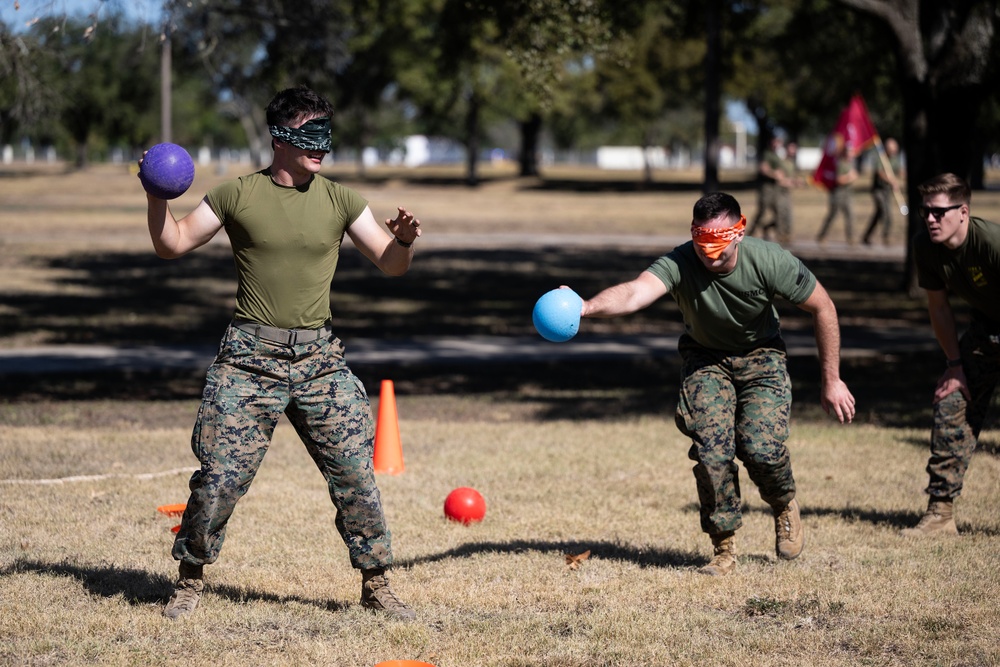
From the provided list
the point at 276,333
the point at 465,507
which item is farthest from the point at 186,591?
the point at 465,507

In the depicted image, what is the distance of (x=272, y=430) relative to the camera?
5320 mm

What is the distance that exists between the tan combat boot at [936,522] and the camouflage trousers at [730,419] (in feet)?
4.34

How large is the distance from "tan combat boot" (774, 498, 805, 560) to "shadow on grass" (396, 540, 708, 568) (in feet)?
1.35

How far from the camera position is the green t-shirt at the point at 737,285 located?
19.1ft

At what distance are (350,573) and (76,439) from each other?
4.20 metres

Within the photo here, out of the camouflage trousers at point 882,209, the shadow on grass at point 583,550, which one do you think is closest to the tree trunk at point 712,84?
the camouflage trousers at point 882,209

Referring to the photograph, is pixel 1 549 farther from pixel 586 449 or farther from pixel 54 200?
pixel 54 200

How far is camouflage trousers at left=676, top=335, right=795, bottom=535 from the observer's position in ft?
19.8

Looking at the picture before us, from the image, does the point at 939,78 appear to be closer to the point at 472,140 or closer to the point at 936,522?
the point at 936,522

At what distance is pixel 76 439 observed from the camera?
31.7ft

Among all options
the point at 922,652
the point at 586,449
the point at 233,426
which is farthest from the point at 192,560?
the point at 586,449

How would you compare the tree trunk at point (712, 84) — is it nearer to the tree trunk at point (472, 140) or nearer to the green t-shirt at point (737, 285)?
the green t-shirt at point (737, 285)

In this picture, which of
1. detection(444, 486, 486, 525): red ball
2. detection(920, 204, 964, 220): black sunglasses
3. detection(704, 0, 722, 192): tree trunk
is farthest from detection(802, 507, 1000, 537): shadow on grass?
detection(704, 0, 722, 192): tree trunk

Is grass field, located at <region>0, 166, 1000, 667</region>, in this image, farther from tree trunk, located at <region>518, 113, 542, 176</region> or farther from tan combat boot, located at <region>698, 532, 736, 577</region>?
tree trunk, located at <region>518, 113, 542, 176</region>
